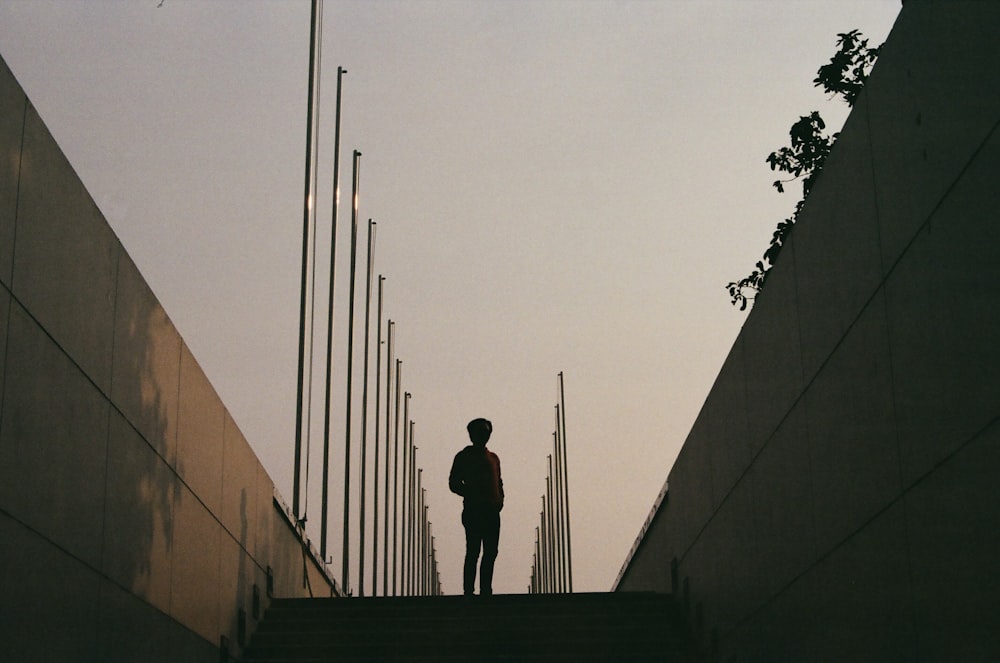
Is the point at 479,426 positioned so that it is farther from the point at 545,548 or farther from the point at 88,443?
the point at 545,548

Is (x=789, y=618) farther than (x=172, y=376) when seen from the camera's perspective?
No

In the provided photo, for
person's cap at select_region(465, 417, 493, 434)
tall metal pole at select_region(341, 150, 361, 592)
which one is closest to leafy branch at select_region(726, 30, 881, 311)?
person's cap at select_region(465, 417, 493, 434)

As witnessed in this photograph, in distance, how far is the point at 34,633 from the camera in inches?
298

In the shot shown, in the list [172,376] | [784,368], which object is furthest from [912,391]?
[172,376]

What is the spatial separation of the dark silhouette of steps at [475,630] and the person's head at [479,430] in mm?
1663

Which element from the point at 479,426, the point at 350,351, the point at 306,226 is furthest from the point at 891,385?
the point at 350,351

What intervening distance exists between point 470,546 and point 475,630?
224cm

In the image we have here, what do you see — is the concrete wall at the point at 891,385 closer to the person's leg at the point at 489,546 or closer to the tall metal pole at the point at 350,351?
the person's leg at the point at 489,546

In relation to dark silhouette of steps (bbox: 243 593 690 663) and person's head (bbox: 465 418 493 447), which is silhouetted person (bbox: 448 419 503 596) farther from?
dark silhouette of steps (bbox: 243 593 690 663)

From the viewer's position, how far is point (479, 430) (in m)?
15.0

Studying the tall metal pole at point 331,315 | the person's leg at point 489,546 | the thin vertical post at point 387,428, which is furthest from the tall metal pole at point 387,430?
the person's leg at point 489,546

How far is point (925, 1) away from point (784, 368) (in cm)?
392

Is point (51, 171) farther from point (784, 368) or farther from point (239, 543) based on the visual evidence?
point (239, 543)

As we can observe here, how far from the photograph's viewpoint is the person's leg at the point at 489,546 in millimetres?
15195
